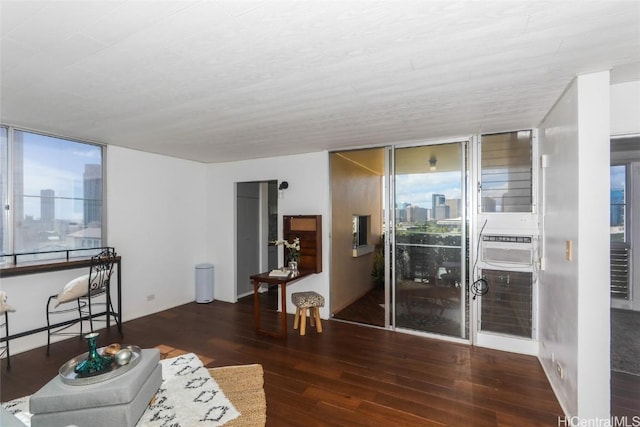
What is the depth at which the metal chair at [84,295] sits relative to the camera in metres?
3.43

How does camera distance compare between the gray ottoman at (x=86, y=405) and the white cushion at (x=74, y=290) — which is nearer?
the gray ottoman at (x=86, y=405)

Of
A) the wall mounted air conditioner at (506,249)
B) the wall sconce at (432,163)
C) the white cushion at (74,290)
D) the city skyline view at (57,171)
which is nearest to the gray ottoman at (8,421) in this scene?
the white cushion at (74,290)

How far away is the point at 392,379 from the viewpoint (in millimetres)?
2838

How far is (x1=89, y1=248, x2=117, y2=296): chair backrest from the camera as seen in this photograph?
3.65 meters

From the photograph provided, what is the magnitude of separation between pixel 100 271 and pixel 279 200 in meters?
2.63

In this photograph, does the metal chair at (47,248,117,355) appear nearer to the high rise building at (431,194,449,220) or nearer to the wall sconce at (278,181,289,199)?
the wall sconce at (278,181,289,199)

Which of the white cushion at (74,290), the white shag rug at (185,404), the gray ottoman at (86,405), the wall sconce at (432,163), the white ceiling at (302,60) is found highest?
the white ceiling at (302,60)

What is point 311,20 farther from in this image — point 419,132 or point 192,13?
point 419,132

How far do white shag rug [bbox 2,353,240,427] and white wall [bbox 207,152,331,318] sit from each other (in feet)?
7.18

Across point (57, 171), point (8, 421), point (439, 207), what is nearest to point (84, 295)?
point (57, 171)

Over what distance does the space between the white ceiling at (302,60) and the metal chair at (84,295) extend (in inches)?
68.7

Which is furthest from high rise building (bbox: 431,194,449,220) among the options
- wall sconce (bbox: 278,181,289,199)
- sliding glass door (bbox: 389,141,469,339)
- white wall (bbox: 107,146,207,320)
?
white wall (bbox: 107,146,207,320)

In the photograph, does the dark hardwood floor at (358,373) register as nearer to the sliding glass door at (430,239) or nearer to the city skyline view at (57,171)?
the sliding glass door at (430,239)

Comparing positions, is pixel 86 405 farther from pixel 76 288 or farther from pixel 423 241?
pixel 423 241
